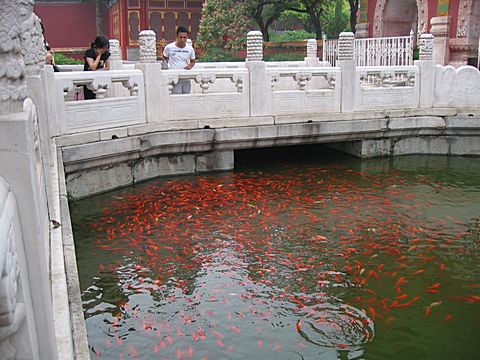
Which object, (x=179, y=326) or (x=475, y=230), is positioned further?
(x=475, y=230)

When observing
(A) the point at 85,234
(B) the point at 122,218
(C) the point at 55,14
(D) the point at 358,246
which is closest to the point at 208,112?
(B) the point at 122,218

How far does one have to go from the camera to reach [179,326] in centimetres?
404

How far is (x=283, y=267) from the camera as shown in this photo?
5.07 m

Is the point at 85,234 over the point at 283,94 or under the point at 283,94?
under

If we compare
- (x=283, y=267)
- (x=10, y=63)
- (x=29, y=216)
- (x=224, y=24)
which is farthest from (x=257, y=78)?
(x=224, y=24)

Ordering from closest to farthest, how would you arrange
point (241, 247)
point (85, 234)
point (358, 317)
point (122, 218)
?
point (358, 317) → point (241, 247) → point (85, 234) → point (122, 218)

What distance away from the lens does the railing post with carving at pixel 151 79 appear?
306 inches

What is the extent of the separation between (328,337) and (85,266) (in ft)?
7.74

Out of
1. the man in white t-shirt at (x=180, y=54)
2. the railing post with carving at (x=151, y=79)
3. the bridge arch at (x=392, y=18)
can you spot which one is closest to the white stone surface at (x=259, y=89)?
the man in white t-shirt at (x=180, y=54)

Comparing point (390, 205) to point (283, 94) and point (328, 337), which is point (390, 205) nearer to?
point (283, 94)

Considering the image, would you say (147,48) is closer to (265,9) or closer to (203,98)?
(203,98)

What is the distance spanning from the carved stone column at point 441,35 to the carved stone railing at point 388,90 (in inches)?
263

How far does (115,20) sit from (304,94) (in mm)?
22355

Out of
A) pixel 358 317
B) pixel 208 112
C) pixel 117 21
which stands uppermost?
pixel 117 21
